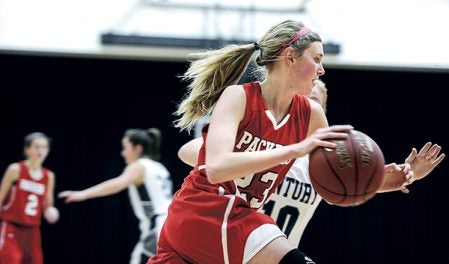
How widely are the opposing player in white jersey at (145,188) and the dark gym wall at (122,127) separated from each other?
2821mm

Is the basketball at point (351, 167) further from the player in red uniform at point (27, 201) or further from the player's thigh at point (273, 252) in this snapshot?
the player in red uniform at point (27, 201)

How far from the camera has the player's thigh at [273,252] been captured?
293 centimetres

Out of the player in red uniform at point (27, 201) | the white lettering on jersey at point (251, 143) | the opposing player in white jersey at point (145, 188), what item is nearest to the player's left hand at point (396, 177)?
the white lettering on jersey at point (251, 143)

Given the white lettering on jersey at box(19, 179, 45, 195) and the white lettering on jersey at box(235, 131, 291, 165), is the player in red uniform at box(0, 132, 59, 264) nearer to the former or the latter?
the white lettering on jersey at box(19, 179, 45, 195)

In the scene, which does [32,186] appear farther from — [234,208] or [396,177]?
[396,177]

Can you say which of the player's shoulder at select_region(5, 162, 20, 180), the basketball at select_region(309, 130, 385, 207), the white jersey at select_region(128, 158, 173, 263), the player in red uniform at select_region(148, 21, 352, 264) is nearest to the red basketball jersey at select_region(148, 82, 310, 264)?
the player in red uniform at select_region(148, 21, 352, 264)

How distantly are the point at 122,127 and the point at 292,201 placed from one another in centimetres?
629

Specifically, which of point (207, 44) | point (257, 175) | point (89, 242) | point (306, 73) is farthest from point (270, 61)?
point (89, 242)

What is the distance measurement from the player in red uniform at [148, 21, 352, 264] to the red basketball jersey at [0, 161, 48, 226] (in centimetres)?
500

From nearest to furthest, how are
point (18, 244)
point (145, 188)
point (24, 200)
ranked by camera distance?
1. point (145, 188)
2. point (18, 244)
3. point (24, 200)

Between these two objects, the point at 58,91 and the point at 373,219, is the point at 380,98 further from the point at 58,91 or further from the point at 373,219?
the point at 58,91

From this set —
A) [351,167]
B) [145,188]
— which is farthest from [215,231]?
[145,188]

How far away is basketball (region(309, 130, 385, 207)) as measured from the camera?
283cm

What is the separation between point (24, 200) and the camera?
7.88m
